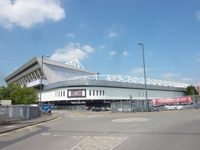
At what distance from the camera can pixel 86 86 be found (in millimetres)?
119125

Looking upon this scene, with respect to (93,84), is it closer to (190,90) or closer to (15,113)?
(190,90)

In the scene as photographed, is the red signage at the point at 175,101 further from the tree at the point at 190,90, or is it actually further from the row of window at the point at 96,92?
the tree at the point at 190,90

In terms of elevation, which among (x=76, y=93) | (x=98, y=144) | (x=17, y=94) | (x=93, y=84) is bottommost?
(x=98, y=144)

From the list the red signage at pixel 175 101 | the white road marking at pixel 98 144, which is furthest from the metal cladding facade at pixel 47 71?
the white road marking at pixel 98 144

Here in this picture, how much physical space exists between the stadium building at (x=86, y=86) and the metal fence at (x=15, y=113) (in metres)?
59.1

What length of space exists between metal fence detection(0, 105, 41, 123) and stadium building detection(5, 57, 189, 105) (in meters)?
59.1

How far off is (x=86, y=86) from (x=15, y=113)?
83.5 metres

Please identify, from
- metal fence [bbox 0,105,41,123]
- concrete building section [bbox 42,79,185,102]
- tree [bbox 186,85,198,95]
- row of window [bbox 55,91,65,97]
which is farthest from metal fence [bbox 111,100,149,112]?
tree [bbox 186,85,198,95]

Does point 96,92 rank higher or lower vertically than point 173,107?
higher

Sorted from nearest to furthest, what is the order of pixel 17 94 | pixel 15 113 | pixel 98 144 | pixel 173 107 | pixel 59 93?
pixel 98 144 < pixel 15 113 < pixel 173 107 < pixel 17 94 < pixel 59 93

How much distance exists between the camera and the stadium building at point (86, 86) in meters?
120

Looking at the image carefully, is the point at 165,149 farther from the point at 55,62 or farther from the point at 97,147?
the point at 55,62

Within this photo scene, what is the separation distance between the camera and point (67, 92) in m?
122

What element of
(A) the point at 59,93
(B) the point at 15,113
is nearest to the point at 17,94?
(B) the point at 15,113
